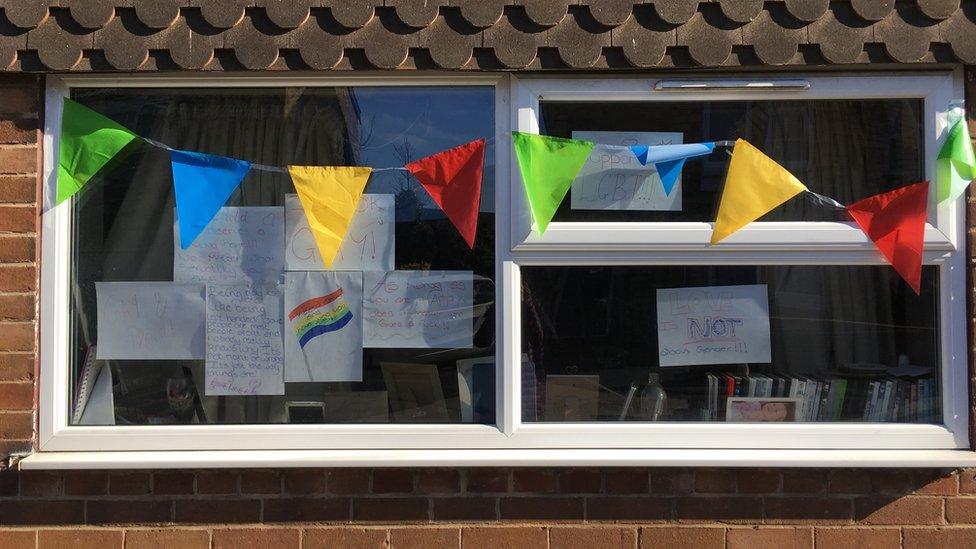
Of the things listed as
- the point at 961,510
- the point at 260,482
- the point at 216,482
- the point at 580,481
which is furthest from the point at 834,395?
the point at 216,482

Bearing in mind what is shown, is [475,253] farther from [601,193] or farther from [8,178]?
[8,178]

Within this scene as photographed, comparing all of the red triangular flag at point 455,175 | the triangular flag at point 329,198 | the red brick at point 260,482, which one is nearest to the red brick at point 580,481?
the red triangular flag at point 455,175

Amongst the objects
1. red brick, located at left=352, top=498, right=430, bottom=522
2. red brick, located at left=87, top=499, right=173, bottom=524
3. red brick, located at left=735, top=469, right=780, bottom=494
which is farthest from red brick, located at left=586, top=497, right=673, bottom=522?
red brick, located at left=87, top=499, right=173, bottom=524

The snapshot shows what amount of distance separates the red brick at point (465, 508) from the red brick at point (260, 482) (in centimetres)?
54

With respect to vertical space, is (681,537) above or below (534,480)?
below

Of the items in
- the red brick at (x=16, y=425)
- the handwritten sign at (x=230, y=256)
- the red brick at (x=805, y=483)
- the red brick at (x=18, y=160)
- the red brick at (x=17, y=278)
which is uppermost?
the red brick at (x=18, y=160)

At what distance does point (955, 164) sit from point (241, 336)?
8.15 feet

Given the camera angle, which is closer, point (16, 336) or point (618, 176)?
point (16, 336)

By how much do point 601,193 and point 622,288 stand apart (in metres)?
0.34

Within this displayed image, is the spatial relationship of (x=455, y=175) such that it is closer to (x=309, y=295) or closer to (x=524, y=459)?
(x=309, y=295)

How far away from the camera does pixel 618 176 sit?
324 centimetres

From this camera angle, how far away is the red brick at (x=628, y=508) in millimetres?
3127

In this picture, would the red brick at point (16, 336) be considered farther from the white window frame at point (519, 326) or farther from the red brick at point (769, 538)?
the red brick at point (769, 538)

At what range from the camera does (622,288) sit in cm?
322
